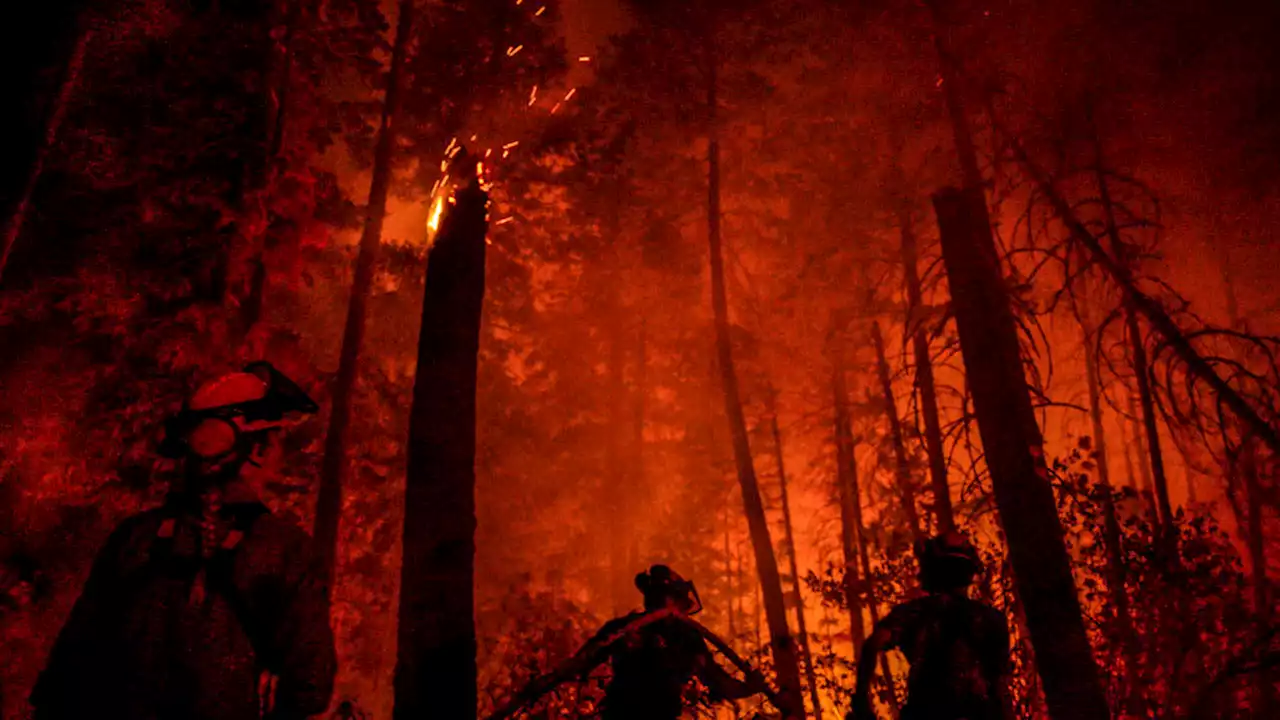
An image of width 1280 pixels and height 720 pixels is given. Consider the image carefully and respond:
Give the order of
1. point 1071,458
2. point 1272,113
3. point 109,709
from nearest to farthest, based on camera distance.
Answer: point 109,709 → point 1071,458 → point 1272,113

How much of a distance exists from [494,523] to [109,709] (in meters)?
19.3

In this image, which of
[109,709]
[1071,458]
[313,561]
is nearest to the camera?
[109,709]

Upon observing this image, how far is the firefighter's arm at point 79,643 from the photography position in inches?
107

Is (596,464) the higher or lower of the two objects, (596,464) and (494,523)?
the higher

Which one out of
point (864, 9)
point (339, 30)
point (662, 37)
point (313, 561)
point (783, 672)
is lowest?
point (783, 672)

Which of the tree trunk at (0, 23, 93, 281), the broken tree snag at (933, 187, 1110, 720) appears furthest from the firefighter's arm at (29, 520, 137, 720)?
the broken tree snag at (933, 187, 1110, 720)

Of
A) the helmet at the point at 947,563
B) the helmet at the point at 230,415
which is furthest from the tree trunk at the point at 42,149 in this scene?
the helmet at the point at 947,563

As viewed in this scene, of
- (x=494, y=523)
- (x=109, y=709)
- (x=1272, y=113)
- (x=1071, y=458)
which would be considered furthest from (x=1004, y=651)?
(x=494, y=523)

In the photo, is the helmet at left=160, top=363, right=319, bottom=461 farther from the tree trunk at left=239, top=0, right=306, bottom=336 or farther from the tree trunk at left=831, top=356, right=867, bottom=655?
the tree trunk at left=831, top=356, right=867, bottom=655

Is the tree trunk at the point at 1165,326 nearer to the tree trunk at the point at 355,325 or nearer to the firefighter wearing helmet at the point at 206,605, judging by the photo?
the firefighter wearing helmet at the point at 206,605

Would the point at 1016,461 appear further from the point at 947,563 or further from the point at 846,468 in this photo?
the point at 846,468

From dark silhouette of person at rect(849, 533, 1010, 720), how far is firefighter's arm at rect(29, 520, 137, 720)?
4086 mm

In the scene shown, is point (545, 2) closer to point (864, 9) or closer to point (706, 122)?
point (706, 122)

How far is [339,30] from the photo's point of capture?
10602 mm
